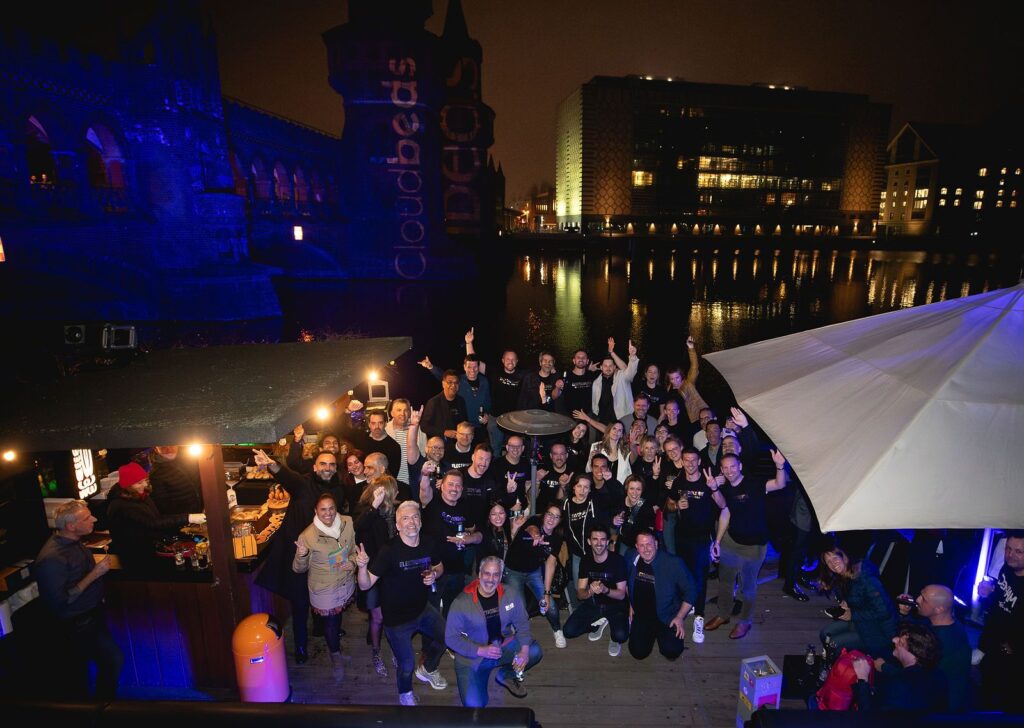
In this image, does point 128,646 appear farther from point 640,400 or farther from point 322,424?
point 640,400

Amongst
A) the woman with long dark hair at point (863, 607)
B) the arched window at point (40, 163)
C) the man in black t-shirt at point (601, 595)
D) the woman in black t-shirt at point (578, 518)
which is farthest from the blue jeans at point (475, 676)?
the arched window at point (40, 163)

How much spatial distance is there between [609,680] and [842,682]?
6.88 feet

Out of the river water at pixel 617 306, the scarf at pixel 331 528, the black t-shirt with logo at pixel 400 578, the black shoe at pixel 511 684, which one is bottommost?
the river water at pixel 617 306

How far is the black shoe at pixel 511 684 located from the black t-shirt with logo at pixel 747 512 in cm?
281

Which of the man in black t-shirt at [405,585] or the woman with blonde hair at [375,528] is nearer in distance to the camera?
the man in black t-shirt at [405,585]

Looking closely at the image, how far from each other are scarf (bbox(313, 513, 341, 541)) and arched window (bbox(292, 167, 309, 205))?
161 feet

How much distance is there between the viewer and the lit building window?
105m

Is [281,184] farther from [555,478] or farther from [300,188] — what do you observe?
[555,478]

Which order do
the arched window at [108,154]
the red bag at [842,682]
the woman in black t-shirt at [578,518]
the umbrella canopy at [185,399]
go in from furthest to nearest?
the arched window at [108,154], the woman in black t-shirt at [578,518], the red bag at [842,682], the umbrella canopy at [185,399]

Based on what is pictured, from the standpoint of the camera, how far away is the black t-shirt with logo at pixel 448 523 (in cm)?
583

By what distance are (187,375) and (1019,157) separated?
144 metres

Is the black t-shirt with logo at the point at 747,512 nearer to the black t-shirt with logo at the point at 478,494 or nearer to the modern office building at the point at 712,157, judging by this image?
the black t-shirt with logo at the point at 478,494

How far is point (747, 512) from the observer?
612cm

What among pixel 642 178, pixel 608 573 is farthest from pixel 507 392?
pixel 642 178
